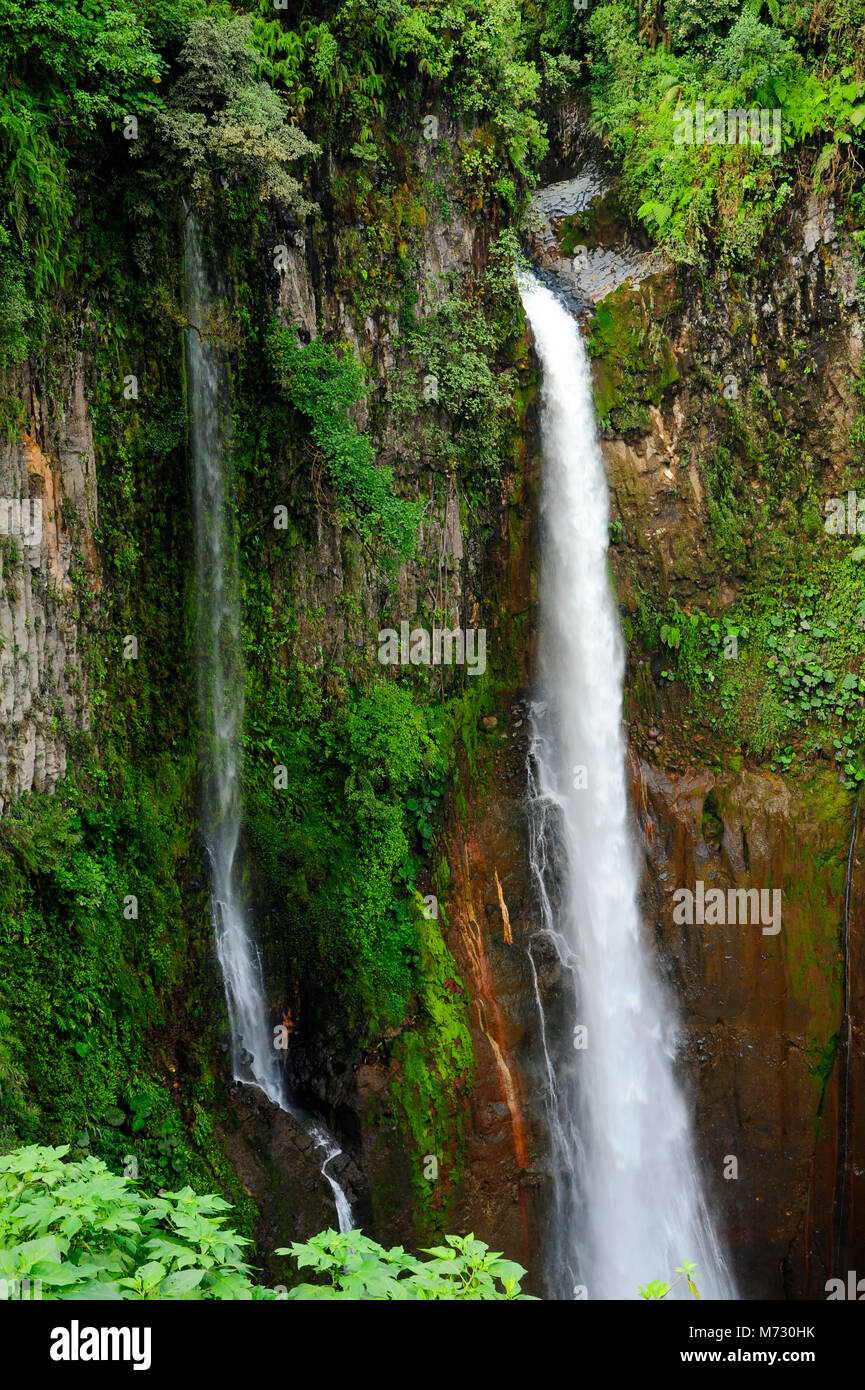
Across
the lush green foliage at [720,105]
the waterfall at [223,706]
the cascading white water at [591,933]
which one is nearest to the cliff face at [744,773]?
the cascading white water at [591,933]

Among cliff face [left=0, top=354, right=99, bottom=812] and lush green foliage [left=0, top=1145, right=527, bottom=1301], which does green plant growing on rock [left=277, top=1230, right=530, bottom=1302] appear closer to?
lush green foliage [left=0, top=1145, right=527, bottom=1301]

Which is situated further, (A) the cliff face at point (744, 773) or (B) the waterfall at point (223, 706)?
(A) the cliff face at point (744, 773)

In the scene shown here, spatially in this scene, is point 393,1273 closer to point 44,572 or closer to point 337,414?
point 44,572

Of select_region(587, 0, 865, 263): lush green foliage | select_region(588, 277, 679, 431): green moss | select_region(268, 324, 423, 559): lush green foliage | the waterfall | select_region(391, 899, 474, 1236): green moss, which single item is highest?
select_region(587, 0, 865, 263): lush green foliage

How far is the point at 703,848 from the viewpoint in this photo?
12250 millimetres

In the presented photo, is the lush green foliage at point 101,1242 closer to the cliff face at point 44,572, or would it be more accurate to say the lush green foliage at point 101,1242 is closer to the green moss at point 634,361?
the cliff face at point 44,572

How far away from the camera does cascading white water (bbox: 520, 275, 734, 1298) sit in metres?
11.2

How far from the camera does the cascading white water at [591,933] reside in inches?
440

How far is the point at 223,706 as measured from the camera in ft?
32.8

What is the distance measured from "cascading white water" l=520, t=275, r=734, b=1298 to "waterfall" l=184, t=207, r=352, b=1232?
3135 mm

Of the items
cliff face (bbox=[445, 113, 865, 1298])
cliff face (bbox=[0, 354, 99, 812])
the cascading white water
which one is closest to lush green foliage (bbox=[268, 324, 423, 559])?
cliff face (bbox=[0, 354, 99, 812])

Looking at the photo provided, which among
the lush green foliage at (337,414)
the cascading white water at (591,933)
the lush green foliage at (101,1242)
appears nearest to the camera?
the lush green foliage at (101,1242)

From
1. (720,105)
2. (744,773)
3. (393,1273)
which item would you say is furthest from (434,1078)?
(720,105)

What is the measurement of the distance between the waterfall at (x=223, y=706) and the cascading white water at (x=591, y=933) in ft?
10.3
